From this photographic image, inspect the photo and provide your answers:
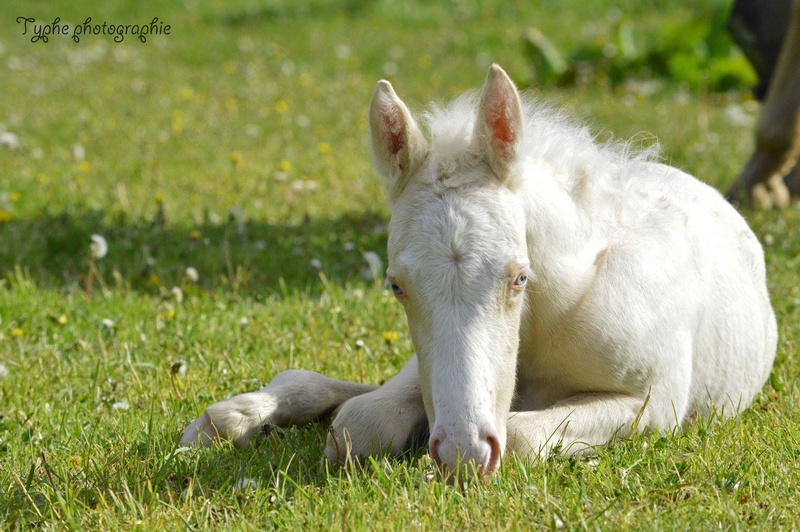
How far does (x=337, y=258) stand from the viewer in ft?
20.1

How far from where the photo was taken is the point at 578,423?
334 cm

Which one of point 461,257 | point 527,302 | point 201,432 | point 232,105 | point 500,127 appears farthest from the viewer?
point 232,105

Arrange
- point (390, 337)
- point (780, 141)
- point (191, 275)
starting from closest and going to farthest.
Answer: point (390, 337)
point (191, 275)
point (780, 141)

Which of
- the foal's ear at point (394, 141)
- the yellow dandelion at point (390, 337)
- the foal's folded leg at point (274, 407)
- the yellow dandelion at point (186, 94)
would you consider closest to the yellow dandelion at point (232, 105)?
the yellow dandelion at point (186, 94)

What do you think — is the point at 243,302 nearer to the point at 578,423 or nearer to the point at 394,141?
the point at 394,141

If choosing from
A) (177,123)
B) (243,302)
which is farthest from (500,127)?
(177,123)

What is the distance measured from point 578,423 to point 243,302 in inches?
96.0

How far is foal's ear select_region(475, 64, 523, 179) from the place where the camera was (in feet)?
10.6

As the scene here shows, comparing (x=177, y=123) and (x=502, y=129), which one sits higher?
(x=502, y=129)

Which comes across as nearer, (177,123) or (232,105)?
(177,123)

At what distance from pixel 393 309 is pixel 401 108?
2054 mm

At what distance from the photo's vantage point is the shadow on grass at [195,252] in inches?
222

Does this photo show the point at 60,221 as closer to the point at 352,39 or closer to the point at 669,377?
the point at 669,377

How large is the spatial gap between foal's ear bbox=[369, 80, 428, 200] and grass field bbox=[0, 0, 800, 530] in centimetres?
93
